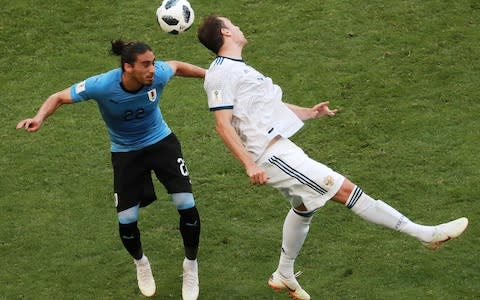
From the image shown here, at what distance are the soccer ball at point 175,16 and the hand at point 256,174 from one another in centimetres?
218

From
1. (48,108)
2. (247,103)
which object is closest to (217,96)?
(247,103)

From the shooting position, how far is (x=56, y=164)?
1088 centimetres

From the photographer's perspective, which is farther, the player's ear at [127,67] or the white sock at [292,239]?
the white sock at [292,239]

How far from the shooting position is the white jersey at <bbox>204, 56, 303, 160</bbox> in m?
7.64

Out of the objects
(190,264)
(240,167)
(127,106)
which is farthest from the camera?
(240,167)

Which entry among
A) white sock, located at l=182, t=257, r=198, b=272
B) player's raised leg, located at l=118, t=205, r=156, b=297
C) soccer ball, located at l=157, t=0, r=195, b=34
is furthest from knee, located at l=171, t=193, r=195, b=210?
soccer ball, located at l=157, t=0, r=195, b=34

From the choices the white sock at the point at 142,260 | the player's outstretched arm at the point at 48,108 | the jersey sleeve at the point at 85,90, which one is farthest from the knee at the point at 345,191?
the player's outstretched arm at the point at 48,108

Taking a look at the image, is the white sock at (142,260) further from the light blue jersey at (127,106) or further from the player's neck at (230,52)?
the player's neck at (230,52)

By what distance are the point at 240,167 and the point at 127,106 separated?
109 inches

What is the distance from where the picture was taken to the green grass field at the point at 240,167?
8828 millimetres

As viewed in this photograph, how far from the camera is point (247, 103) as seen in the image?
25.4 ft

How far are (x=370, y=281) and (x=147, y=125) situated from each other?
7.93 feet

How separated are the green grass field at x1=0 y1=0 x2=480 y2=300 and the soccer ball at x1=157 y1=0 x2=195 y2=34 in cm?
201

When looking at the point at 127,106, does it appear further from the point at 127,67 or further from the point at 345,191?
the point at 345,191
